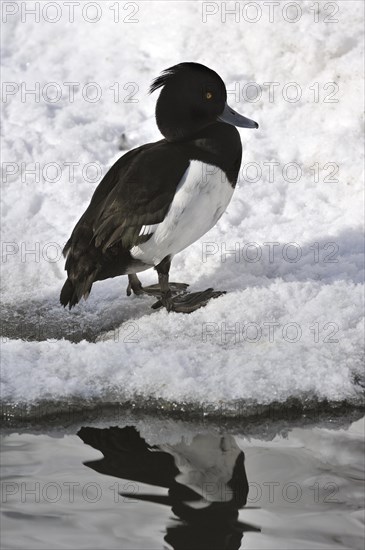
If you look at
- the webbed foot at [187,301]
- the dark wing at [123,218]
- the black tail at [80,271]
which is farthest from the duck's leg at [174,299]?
the black tail at [80,271]

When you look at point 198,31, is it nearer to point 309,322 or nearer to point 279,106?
point 279,106

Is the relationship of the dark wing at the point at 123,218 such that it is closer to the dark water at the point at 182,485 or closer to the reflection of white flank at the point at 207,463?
the dark water at the point at 182,485

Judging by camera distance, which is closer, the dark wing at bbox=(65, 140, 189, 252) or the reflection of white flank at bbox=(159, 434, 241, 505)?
the reflection of white flank at bbox=(159, 434, 241, 505)

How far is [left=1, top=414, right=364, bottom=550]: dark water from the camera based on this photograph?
3346mm

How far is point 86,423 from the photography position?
4.34 meters

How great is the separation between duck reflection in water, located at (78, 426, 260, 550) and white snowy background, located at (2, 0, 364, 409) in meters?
0.37

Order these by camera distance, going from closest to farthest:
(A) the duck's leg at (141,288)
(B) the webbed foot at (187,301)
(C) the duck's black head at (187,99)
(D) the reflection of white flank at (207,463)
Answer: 1. (D) the reflection of white flank at (207,463)
2. (C) the duck's black head at (187,99)
3. (B) the webbed foot at (187,301)
4. (A) the duck's leg at (141,288)

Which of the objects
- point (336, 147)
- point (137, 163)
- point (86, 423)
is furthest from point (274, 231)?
point (86, 423)

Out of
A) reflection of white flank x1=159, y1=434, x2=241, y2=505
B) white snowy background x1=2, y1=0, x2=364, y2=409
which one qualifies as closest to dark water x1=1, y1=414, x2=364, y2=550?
reflection of white flank x1=159, y1=434, x2=241, y2=505

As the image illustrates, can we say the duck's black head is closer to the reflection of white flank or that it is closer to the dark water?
the dark water

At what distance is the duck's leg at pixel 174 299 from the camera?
18.6 feet

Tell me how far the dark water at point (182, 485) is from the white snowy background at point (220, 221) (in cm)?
29

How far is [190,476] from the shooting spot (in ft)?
12.4

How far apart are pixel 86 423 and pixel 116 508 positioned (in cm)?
88
